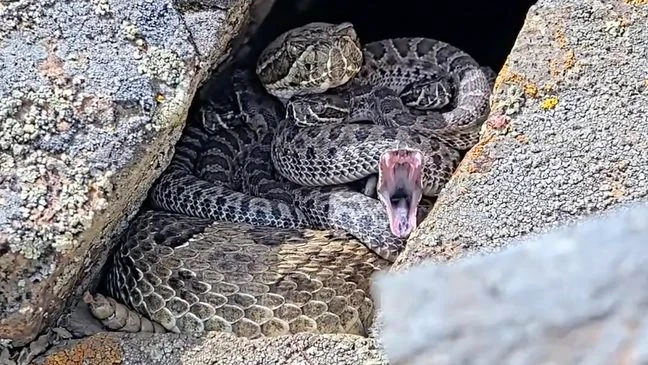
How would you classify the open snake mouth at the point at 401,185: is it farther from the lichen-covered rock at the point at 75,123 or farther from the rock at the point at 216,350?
the lichen-covered rock at the point at 75,123

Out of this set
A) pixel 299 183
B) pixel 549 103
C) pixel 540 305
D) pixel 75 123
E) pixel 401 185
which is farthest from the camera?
pixel 299 183

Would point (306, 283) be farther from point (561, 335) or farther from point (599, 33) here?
point (561, 335)

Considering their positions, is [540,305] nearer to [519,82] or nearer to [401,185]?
[519,82]

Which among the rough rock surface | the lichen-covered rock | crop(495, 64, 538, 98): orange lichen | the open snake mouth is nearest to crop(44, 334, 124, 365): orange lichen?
the lichen-covered rock

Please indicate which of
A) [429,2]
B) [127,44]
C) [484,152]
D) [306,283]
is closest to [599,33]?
[484,152]

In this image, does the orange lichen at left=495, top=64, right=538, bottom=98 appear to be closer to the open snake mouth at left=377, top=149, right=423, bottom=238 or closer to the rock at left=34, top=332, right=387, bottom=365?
the open snake mouth at left=377, top=149, right=423, bottom=238

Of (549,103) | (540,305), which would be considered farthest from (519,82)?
(540,305)

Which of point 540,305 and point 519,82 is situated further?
point 519,82

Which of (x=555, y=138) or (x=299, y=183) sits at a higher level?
(x=555, y=138)

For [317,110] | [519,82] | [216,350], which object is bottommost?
[216,350]
